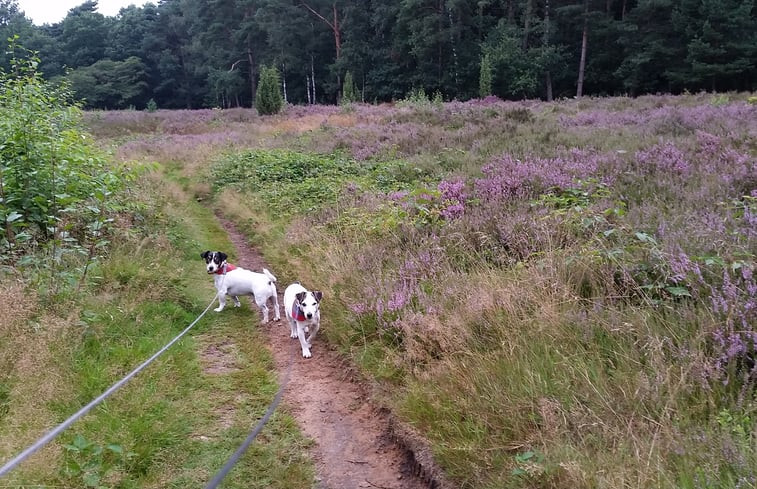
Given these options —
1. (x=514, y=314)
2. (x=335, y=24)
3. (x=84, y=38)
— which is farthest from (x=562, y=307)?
(x=84, y=38)

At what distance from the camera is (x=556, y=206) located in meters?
6.10

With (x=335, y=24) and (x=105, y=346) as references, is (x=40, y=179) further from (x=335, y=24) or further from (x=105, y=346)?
(x=335, y=24)

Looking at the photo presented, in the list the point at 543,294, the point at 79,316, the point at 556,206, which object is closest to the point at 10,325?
the point at 79,316

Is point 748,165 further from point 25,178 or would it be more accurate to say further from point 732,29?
point 732,29

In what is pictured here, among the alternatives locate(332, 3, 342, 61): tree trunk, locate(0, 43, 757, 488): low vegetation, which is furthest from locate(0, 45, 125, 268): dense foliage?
locate(332, 3, 342, 61): tree trunk

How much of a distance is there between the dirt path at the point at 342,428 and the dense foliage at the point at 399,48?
28.0 meters

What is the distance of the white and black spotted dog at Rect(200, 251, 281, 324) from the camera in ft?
19.2

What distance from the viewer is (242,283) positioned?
5.99 metres

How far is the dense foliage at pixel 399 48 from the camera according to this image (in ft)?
113

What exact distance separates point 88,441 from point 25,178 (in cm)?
435

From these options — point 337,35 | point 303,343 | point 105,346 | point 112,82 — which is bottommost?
point 303,343

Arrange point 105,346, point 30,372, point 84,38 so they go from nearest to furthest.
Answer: point 30,372, point 105,346, point 84,38

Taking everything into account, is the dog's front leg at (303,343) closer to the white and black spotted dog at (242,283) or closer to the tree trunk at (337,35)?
the white and black spotted dog at (242,283)

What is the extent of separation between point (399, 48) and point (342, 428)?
2064 inches
